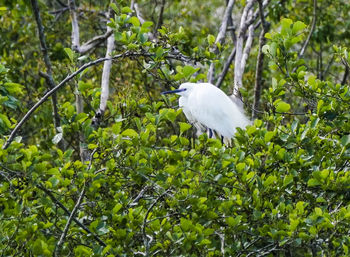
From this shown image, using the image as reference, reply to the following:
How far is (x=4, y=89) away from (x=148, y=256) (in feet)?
3.37

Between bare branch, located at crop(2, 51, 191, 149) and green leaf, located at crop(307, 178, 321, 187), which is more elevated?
bare branch, located at crop(2, 51, 191, 149)

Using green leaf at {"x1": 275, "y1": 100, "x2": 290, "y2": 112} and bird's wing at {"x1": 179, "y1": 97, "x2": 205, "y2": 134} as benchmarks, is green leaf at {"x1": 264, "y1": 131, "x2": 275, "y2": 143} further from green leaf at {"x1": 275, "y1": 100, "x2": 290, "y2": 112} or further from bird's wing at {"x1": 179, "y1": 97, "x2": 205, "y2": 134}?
bird's wing at {"x1": 179, "y1": 97, "x2": 205, "y2": 134}

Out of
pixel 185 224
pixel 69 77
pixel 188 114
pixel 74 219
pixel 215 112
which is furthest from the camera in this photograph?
pixel 188 114

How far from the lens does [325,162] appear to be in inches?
110

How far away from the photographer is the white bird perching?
4770mm

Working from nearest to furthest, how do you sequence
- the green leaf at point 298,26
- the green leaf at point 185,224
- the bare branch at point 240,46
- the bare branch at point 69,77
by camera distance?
the green leaf at point 185,224 < the bare branch at point 69,77 < the green leaf at point 298,26 < the bare branch at point 240,46

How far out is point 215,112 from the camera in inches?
193

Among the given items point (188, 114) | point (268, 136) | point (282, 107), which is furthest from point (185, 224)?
point (188, 114)

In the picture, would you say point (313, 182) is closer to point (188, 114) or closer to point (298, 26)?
point (298, 26)

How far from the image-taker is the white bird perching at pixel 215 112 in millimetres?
4770

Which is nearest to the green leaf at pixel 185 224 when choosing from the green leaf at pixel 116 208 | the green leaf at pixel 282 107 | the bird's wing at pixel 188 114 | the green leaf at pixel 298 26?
the green leaf at pixel 116 208

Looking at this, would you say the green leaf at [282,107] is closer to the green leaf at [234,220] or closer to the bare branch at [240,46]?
the green leaf at [234,220]

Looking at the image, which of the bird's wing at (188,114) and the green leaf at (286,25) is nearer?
the green leaf at (286,25)

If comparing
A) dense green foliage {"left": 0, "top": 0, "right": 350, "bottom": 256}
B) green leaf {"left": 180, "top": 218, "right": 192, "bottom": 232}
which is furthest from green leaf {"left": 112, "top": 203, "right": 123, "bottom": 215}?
green leaf {"left": 180, "top": 218, "right": 192, "bottom": 232}
